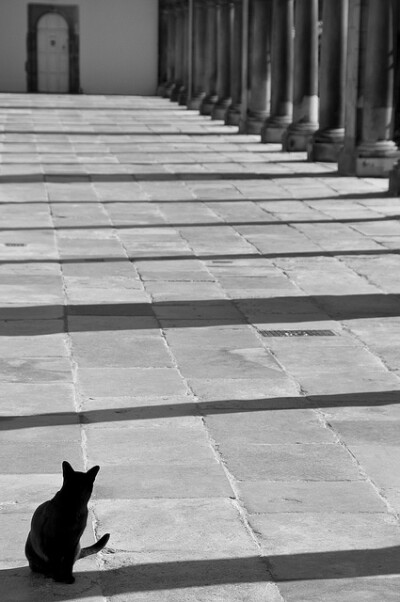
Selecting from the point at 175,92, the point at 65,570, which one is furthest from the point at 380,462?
the point at 175,92

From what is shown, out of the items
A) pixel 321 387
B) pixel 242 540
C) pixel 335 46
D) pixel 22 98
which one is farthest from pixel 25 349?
pixel 22 98

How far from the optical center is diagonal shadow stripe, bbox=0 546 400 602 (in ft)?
13.8

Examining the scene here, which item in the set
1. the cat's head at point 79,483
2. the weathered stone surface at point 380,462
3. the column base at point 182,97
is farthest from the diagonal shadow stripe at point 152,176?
the column base at point 182,97

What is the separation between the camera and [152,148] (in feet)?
79.6

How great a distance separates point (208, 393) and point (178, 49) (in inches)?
1498

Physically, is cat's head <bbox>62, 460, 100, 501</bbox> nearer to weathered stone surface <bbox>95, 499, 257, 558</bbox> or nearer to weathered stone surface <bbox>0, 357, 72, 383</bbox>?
weathered stone surface <bbox>95, 499, 257, 558</bbox>

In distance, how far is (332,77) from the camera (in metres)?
20.8

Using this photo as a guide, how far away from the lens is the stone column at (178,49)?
1697 inches

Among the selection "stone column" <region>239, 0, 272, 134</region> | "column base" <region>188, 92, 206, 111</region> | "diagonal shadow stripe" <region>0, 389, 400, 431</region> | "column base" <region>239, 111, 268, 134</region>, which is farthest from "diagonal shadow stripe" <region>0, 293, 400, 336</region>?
"column base" <region>188, 92, 206, 111</region>

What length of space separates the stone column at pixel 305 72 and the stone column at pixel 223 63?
9.33 meters

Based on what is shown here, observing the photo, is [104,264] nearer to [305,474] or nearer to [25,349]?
[25,349]

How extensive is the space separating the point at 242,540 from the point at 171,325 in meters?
4.08

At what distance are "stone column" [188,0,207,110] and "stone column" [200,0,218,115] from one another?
3.82 feet

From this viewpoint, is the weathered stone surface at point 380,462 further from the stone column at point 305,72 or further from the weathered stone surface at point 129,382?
the stone column at point 305,72
